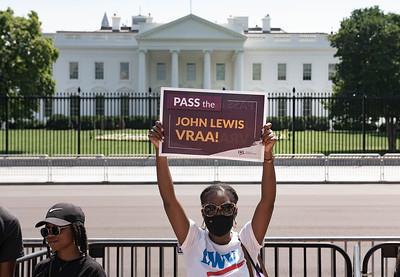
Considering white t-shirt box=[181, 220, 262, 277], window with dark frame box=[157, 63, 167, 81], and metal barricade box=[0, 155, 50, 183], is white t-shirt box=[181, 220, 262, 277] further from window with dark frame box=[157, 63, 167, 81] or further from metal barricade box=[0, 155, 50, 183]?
window with dark frame box=[157, 63, 167, 81]

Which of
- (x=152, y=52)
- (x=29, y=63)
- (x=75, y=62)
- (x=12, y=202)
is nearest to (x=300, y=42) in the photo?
(x=152, y=52)

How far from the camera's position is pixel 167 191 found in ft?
13.8

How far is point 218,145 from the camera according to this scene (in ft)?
14.1

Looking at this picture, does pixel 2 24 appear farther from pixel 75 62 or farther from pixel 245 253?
pixel 75 62

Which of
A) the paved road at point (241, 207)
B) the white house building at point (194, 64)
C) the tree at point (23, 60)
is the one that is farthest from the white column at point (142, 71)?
the paved road at point (241, 207)

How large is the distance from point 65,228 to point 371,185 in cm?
1730

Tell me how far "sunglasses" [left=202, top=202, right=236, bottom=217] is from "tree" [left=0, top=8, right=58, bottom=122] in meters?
29.0

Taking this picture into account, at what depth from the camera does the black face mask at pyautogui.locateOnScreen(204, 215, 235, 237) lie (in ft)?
12.5

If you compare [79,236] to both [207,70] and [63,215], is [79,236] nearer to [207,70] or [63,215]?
[63,215]

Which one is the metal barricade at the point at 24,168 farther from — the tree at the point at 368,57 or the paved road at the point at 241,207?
the tree at the point at 368,57

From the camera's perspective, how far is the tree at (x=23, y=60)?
3284 cm

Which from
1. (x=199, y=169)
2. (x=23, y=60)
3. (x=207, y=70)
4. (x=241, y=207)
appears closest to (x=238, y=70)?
(x=207, y=70)

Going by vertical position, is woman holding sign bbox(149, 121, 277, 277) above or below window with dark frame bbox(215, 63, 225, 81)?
below

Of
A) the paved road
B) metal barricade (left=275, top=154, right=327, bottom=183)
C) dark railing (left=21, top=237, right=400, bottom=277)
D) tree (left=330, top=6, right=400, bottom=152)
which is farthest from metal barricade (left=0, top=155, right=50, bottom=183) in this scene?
tree (left=330, top=6, right=400, bottom=152)
